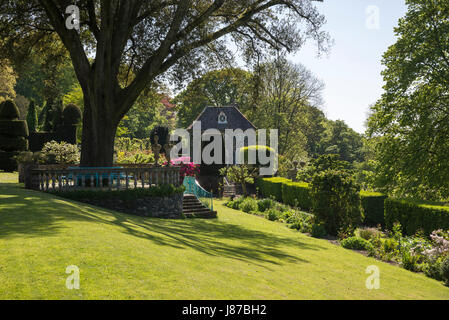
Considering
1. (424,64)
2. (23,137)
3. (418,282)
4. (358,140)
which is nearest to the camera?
(418,282)

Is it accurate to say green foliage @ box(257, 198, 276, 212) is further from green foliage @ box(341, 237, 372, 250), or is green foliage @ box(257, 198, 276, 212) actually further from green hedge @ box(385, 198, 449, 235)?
green foliage @ box(341, 237, 372, 250)

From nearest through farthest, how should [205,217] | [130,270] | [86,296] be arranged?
[86,296] → [130,270] → [205,217]

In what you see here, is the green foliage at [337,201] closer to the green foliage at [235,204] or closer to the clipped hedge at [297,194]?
the clipped hedge at [297,194]

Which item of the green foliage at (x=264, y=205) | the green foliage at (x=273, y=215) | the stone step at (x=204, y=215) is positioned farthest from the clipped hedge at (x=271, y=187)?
the stone step at (x=204, y=215)

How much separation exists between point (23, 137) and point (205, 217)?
18.8 metres

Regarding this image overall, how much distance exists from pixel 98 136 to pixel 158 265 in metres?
11.6

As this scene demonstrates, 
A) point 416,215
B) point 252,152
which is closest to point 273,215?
point 416,215

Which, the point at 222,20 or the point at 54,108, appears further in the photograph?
the point at 54,108

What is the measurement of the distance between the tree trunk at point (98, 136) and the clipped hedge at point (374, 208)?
14154 millimetres

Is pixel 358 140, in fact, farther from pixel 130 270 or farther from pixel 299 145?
pixel 130 270

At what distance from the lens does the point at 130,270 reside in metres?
6.27

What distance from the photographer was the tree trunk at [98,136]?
16797mm

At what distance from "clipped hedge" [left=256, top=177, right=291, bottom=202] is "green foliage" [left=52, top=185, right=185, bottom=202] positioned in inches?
481
